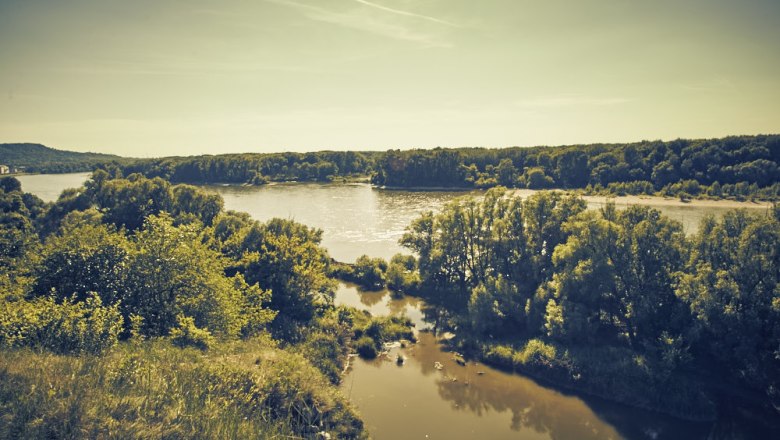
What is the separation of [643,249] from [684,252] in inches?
102

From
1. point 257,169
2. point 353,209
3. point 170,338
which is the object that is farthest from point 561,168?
point 170,338

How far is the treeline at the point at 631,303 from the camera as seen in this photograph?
76.0 feet

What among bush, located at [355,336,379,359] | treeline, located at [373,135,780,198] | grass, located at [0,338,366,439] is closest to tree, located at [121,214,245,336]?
grass, located at [0,338,366,439]

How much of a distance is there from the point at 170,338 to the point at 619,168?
93485 millimetres

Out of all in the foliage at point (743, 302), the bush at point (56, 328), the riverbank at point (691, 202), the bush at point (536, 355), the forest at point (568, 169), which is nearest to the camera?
the bush at point (56, 328)

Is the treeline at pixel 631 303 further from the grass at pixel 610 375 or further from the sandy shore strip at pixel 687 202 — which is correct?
the sandy shore strip at pixel 687 202

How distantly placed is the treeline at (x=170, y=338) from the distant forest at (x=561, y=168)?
73535mm

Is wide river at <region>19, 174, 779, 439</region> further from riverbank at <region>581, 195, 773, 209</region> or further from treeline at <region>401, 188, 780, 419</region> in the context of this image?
riverbank at <region>581, 195, 773, 209</region>

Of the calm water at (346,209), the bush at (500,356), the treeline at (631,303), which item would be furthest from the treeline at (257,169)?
the bush at (500,356)

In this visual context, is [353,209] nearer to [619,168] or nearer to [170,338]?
[619,168]

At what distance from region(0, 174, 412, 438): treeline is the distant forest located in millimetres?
73535

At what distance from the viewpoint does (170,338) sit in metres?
17.2

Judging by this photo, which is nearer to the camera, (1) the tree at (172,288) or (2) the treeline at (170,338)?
(2) the treeline at (170,338)

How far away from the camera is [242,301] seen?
23.6m
